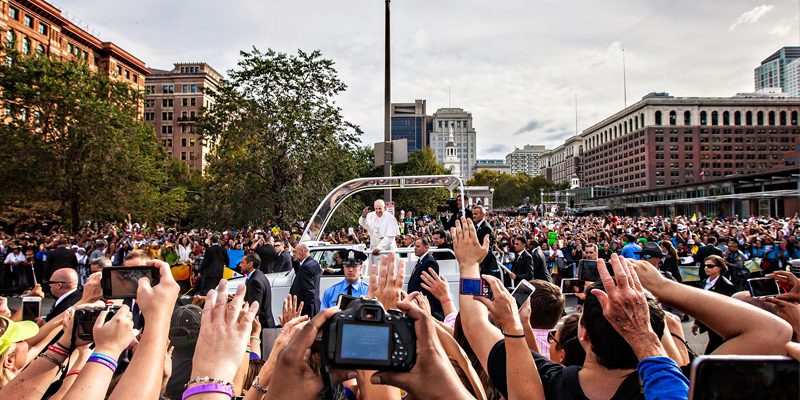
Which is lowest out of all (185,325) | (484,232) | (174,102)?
(185,325)

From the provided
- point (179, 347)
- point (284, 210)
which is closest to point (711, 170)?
point (284, 210)

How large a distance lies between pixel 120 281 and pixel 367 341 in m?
1.70

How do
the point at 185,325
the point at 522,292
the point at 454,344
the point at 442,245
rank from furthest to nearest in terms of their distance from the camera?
1. the point at 442,245
2. the point at 185,325
3. the point at 522,292
4. the point at 454,344

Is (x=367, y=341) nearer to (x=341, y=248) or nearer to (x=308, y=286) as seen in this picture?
(x=308, y=286)

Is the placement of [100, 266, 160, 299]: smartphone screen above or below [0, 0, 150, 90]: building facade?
below

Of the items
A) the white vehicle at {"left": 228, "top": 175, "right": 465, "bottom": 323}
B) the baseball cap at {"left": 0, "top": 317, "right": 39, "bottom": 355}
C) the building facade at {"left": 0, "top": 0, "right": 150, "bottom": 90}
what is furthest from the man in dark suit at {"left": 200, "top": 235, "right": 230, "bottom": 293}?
the building facade at {"left": 0, "top": 0, "right": 150, "bottom": 90}

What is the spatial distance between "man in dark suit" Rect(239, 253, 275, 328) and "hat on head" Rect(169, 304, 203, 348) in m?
0.88

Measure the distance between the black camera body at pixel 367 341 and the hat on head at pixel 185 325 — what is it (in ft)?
16.4

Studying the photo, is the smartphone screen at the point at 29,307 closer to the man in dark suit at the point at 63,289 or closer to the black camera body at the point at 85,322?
the man in dark suit at the point at 63,289

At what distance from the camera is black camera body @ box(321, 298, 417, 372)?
1396 mm

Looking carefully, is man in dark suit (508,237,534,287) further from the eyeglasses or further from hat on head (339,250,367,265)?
the eyeglasses

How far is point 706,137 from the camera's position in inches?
5226

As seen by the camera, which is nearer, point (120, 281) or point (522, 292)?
point (120, 281)

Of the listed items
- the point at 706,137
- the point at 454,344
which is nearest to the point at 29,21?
the point at 454,344
